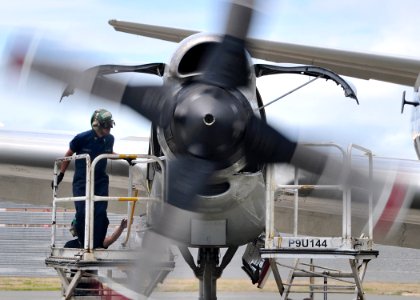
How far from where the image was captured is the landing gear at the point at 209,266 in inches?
356

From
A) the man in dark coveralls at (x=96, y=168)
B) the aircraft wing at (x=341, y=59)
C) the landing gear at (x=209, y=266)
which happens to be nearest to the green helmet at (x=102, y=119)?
the man in dark coveralls at (x=96, y=168)

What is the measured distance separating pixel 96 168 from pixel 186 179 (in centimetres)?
116

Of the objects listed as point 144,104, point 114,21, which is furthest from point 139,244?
point 114,21

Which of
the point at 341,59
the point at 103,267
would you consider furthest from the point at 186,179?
the point at 341,59

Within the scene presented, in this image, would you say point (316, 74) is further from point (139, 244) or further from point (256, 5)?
point (139, 244)

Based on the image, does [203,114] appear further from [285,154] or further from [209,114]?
[285,154]

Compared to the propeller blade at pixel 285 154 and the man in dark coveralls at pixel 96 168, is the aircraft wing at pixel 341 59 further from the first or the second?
the propeller blade at pixel 285 154

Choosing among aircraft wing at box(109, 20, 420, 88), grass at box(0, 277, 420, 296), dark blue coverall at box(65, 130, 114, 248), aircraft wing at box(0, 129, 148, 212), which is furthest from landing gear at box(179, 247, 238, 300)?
grass at box(0, 277, 420, 296)

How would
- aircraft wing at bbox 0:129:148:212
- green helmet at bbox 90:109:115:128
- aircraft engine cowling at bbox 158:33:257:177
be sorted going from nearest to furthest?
aircraft engine cowling at bbox 158:33:257:177 < green helmet at bbox 90:109:115:128 < aircraft wing at bbox 0:129:148:212

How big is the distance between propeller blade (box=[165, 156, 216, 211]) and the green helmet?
0.93 meters

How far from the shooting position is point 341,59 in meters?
19.5

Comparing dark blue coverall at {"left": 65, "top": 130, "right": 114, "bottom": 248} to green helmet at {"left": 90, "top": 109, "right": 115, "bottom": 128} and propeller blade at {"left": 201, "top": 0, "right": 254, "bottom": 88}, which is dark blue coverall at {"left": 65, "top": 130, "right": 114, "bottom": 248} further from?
propeller blade at {"left": 201, "top": 0, "right": 254, "bottom": 88}

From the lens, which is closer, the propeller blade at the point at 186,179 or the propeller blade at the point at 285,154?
the propeller blade at the point at 186,179

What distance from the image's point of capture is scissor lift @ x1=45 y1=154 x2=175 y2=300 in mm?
8156
